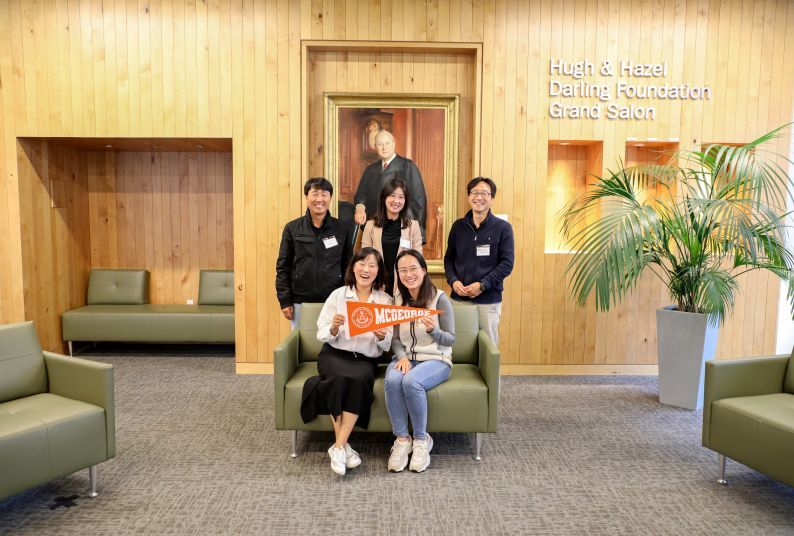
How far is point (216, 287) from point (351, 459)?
11.7 feet

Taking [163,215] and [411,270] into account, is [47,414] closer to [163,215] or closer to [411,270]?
[411,270]

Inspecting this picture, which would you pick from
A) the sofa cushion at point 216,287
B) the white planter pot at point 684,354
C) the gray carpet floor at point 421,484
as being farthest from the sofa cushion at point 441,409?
the sofa cushion at point 216,287

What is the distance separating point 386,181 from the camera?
5.27 m

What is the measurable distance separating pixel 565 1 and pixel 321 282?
3352 millimetres

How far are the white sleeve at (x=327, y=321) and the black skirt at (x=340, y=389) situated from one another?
11cm

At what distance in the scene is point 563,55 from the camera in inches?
202

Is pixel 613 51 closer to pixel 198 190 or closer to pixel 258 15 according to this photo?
pixel 258 15

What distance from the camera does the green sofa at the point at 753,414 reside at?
2779 millimetres

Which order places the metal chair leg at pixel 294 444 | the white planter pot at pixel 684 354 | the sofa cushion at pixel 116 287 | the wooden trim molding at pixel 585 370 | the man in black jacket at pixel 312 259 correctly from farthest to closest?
the sofa cushion at pixel 116 287
the wooden trim molding at pixel 585 370
the white planter pot at pixel 684 354
the man in black jacket at pixel 312 259
the metal chair leg at pixel 294 444

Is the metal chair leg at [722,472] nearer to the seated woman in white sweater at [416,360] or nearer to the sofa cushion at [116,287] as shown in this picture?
the seated woman in white sweater at [416,360]

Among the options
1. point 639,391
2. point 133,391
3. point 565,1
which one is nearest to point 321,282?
point 133,391

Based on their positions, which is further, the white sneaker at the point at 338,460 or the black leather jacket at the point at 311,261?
the black leather jacket at the point at 311,261

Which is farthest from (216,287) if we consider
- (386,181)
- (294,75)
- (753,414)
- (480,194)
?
(753,414)

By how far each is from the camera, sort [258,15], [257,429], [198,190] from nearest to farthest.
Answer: [257,429] < [258,15] < [198,190]
